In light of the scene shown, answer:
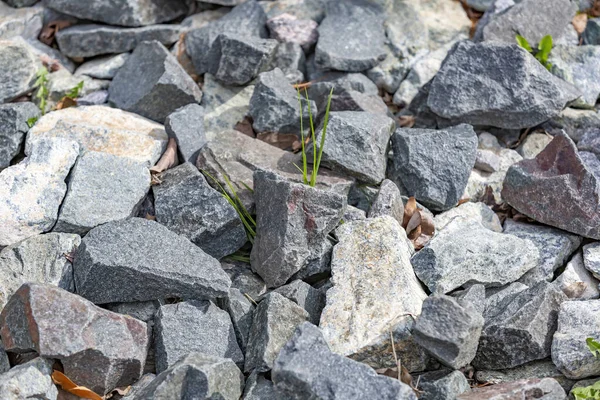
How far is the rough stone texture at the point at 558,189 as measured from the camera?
320cm

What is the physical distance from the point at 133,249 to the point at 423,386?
129 centimetres

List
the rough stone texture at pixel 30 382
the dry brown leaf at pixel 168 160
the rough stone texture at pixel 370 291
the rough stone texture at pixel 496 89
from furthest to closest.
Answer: the rough stone texture at pixel 496 89 < the dry brown leaf at pixel 168 160 < the rough stone texture at pixel 370 291 < the rough stone texture at pixel 30 382

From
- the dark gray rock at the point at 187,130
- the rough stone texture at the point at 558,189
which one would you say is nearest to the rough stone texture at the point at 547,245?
the rough stone texture at the point at 558,189

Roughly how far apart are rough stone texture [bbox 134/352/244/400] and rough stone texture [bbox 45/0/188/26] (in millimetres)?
2434

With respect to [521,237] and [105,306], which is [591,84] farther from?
[105,306]

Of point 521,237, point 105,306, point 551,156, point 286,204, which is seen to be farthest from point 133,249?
point 551,156

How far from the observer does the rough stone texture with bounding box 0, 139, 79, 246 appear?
3.13 m

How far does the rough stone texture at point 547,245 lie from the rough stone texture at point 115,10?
2474 mm

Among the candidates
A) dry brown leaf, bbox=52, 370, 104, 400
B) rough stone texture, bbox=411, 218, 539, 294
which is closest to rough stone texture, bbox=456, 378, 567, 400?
rough stone texture, bbox=411, 218, 539, 294

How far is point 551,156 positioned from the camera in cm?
342

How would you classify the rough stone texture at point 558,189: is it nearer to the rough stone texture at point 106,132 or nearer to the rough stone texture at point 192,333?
the rough stone texture at point 192,333

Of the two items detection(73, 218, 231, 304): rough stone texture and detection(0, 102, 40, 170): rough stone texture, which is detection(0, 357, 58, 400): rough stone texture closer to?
detection(73, 218, 231, 304): rough stone texture

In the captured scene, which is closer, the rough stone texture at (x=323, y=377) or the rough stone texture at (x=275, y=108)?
the rough stone texture at (x=323, y=377)

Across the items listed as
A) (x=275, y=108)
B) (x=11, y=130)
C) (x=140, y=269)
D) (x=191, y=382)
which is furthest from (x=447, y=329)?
(x=11, y=130)
